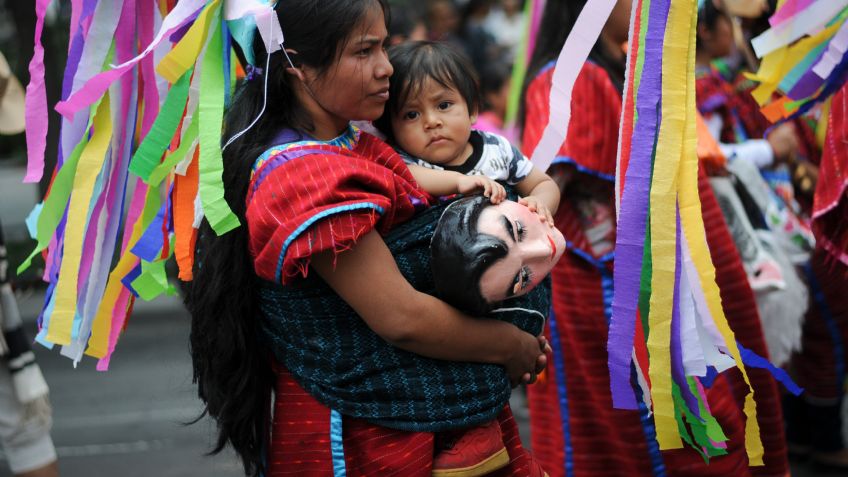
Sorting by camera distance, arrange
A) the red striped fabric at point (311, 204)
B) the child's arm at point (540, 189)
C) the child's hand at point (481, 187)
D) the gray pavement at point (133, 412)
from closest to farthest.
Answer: the red striped fabric at point (311, 204) < the child's hand at point (481, 187) < the child's arm at point (540, 189) < the gray pavement at point (133, 412)

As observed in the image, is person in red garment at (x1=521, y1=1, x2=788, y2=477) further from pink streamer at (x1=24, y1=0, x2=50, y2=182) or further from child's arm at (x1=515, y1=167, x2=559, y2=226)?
pink streamer at (x1=24, y1=0, x2=50, y2=182)

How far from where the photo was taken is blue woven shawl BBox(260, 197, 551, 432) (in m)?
2.00

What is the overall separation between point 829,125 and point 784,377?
2.47ft

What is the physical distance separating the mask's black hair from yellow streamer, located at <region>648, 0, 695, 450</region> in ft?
1.08

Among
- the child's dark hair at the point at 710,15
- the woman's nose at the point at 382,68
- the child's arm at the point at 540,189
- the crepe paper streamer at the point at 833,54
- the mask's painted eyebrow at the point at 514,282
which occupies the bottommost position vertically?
the mask's painted eyebrow at the point at 514,282

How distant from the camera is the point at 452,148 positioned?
7.13 feet

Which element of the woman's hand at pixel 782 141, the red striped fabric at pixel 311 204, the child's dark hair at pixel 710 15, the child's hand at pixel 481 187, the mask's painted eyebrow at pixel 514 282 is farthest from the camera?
the child's dark hair at pixel 710 15

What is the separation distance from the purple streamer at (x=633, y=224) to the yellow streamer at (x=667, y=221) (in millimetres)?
17

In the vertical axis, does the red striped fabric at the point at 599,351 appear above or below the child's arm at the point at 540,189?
below

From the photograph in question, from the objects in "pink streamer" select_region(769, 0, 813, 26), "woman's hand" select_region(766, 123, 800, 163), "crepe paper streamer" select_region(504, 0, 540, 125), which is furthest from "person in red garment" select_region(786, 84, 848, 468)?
"pink streamer" select_region(769, 0, 813, 26)

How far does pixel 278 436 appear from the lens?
2.12 m

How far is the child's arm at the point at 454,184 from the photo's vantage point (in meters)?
2.05

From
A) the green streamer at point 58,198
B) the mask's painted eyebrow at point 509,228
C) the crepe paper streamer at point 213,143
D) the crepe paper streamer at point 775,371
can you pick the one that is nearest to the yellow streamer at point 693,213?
the crepe paper streamer at point 775,371

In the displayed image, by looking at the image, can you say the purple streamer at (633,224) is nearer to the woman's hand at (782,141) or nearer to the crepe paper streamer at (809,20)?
the crepe paper streamer at (809,20)
